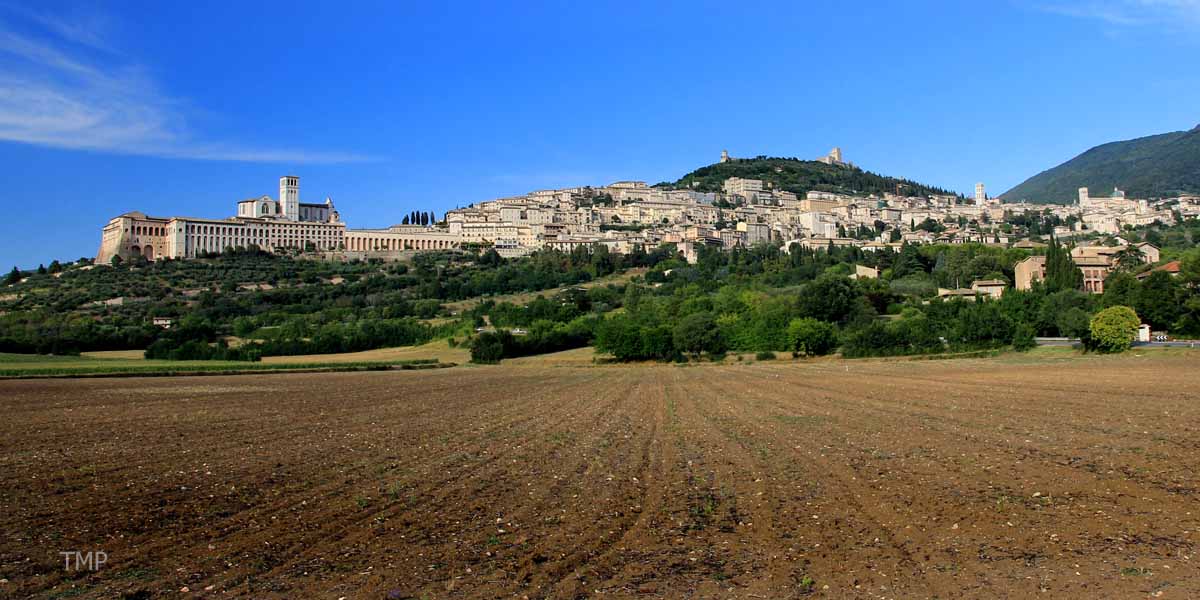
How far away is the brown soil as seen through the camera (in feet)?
28.2

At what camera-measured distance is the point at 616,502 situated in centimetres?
1197

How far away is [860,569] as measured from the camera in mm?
8859

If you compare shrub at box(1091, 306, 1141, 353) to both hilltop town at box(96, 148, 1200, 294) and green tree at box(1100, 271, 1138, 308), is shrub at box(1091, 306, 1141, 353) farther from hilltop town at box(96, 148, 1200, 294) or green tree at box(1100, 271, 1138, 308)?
hilltop town at box(96, 148, 1200, 294)

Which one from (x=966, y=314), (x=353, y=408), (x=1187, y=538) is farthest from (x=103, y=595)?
(x=966, y=314)

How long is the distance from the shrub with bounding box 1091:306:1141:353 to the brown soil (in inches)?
1141

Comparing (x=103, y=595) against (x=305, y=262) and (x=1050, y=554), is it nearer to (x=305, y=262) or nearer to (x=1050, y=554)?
(x=1050, y=554)

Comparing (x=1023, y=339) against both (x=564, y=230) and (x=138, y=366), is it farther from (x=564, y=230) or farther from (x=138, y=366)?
(x=564, y=230)

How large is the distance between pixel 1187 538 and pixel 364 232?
159 metres

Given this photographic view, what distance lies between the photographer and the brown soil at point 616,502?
8586mm

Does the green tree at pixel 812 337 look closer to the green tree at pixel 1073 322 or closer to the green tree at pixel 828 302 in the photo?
the green tree at pixel 828 302

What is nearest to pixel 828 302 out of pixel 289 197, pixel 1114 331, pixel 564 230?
pixel 1114 331

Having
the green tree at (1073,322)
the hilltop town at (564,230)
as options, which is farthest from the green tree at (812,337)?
the hilltop town at (564,230)

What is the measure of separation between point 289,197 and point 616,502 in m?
177

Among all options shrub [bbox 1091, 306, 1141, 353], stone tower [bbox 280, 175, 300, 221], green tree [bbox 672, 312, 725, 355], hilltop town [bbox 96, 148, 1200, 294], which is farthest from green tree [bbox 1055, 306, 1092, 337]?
stone tower [bbox 280, 175, 300, 221]
